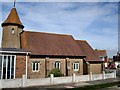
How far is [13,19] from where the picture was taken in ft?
113

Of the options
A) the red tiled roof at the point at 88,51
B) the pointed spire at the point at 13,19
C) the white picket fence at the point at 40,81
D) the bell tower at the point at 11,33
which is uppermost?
the pointed spire at the point at 13,19

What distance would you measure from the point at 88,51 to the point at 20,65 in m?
18.0

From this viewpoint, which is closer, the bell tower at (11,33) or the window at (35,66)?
the window at (35,66)

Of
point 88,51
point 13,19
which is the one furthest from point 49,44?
point 88,51

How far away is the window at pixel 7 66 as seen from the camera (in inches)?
1014

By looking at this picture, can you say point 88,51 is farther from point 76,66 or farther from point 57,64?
point 57,64

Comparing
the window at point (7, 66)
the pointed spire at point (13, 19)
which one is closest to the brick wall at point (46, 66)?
the window at point (7, 66)

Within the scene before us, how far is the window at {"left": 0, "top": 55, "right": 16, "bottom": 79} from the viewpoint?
25750 mm

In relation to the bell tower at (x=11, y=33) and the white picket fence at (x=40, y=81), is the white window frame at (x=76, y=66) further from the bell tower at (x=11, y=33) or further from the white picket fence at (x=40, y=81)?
the bell tower at (x=11, y=33)

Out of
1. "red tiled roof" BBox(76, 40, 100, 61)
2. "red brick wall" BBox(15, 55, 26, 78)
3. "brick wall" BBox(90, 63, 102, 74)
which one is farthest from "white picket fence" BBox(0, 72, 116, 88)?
"red tiled roof" BBox(76, 40, 100, 61)

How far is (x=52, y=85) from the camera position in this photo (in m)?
23.9

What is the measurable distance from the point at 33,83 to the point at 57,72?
8038 mm

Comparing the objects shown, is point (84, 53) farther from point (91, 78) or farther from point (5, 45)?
point (5, 45)

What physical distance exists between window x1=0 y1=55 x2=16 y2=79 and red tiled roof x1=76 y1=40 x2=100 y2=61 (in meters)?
16.6
